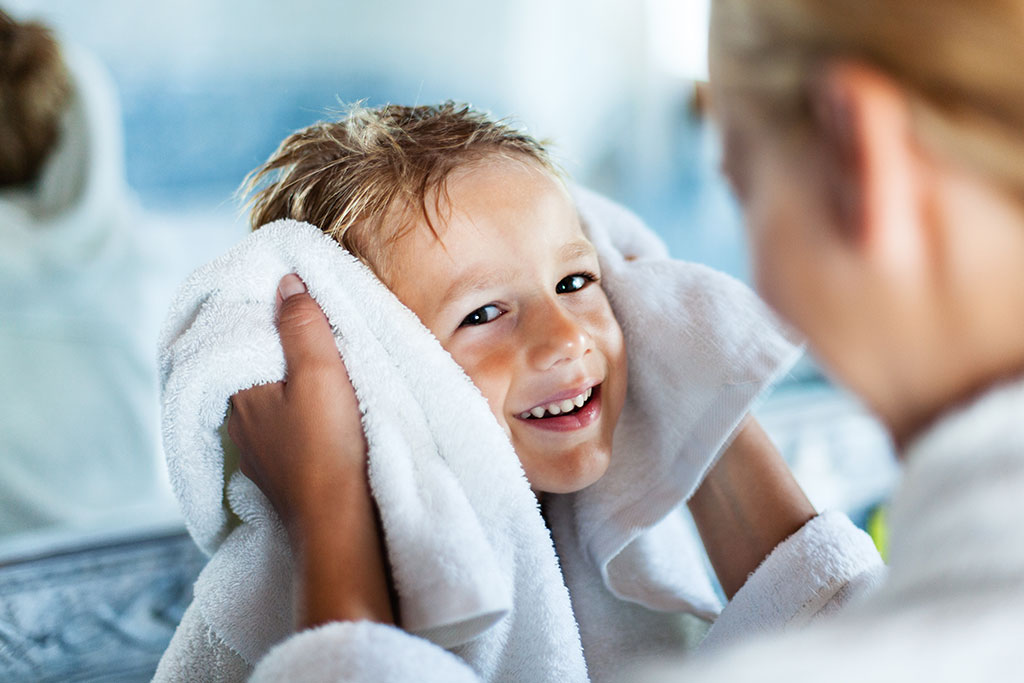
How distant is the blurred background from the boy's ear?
21.2 inches

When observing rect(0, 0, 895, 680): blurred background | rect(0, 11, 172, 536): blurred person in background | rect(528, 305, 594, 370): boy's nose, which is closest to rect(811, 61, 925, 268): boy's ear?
rect(528, 305, 594, 370): boy's nose

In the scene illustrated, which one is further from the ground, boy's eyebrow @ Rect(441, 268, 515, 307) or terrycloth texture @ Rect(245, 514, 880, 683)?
boy's eyebrow @ Rect(441, 268, 515, 307)

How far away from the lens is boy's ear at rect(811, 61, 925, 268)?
1.18 ft

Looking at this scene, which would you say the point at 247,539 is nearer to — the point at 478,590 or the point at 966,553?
the point at 478,590

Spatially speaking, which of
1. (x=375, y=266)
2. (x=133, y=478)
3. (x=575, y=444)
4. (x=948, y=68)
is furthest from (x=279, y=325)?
(x=133, y=478)

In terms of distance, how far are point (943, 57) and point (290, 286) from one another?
490 millimetres

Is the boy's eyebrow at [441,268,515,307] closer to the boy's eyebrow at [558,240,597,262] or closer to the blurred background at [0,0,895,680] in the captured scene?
the boy's eyebrow at [558,240,597,262]

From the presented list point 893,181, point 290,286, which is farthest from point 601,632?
point 893,181

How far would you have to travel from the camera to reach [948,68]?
35 centimetres

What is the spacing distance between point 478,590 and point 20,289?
0.89 m

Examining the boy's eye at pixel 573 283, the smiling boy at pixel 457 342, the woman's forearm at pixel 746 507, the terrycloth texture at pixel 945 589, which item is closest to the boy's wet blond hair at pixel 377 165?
the smiling boy at pixel 457 342

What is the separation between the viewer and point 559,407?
69cm

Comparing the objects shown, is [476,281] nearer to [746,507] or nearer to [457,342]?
[457,342]

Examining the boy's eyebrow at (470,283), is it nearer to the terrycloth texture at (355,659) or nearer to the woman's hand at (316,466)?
the woman's hand at (316,466)
